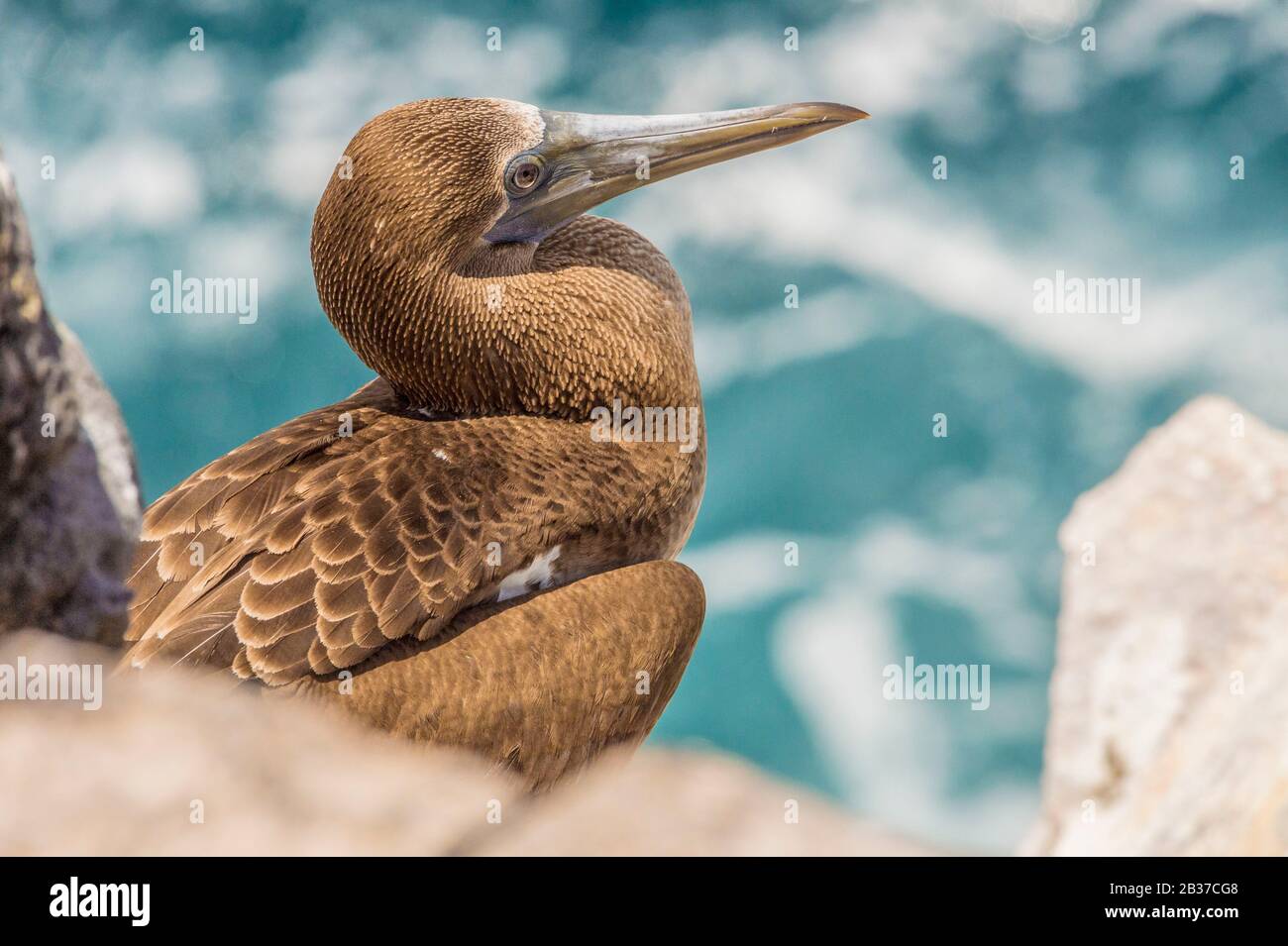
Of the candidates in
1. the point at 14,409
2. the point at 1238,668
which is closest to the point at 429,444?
the point at 14,409

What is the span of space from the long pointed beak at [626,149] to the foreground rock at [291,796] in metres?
2.98

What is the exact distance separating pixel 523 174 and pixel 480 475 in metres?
1.21

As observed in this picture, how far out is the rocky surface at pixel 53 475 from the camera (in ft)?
8.44

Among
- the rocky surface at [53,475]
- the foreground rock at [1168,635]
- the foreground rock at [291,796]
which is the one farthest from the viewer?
the foreground rock at [1168,635]

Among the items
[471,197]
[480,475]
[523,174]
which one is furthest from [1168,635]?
[471,197]

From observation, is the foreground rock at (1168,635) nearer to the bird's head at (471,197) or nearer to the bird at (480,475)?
the bird at (480,475)

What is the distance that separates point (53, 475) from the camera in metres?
2.65

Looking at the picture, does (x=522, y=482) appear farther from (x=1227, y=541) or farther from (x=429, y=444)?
(x=1227, y=541)

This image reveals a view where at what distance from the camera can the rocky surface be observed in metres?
2.57

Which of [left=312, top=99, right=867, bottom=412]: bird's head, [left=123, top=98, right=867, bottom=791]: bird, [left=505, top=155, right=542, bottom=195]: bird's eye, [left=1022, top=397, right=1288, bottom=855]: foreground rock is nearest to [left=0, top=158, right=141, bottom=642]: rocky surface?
[left=123, top=98, right=867, bottom=791]: bird

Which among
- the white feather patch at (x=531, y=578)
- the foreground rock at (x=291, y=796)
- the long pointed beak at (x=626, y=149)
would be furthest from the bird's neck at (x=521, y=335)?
the foreground rock at (x=291, y=796)

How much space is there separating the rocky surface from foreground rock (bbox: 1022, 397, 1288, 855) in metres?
3.08

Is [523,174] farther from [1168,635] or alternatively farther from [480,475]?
[1168,635]

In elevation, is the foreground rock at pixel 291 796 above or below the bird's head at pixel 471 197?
below
